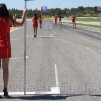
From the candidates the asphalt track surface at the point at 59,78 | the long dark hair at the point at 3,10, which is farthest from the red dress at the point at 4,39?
the asphalt track surface at the point at 59,78

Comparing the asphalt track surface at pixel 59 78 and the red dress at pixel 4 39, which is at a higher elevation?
the red dress at pixel 4 39

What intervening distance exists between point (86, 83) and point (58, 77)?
1.03 m

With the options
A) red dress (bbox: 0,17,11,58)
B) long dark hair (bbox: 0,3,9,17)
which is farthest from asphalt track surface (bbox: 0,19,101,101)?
long dark hair (bbox: 0,3,9,17)

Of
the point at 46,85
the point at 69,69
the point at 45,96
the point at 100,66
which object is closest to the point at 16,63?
the point at 69,69

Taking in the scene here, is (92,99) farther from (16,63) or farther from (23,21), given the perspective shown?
(16,63)

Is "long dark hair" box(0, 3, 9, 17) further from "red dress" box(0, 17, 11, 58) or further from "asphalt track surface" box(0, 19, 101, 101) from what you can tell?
"asphalt track surface" box(0, 19, 101, 101)

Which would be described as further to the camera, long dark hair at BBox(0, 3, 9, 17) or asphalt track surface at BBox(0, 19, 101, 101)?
asphalt track surface at BBox(0, 19, 101, 101)

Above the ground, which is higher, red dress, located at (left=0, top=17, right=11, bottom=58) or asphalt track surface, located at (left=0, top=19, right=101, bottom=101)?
red dress, located at (left=0, top=17, right=11, bottom=58)

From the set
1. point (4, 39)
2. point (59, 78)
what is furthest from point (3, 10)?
point (59, 78)

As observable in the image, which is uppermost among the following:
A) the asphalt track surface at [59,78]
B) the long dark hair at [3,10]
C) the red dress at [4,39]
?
the long dark hair at [3,10]

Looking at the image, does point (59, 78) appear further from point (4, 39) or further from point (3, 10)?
point (3, 10)

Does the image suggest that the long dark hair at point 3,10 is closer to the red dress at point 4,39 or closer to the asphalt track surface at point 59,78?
the red dress at point 4,39

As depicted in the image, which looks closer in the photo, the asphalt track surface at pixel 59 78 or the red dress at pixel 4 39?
the red dress at pixel 4 39

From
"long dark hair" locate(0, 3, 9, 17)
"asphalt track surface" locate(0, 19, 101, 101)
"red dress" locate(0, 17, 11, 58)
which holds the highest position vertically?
"long dark hair" locate(0, 3, 9, 17)
